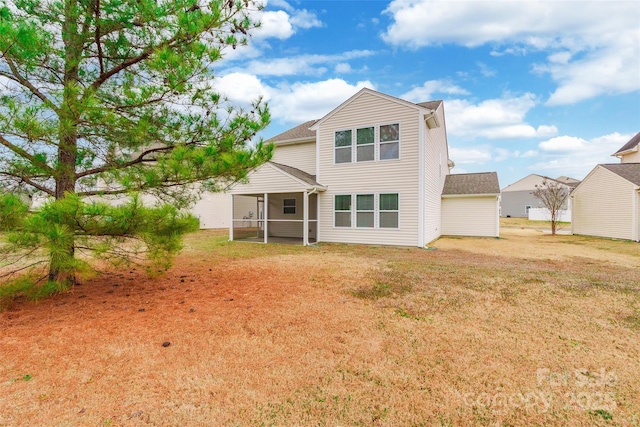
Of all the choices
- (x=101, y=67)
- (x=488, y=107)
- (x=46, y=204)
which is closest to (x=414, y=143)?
(x=101, y=67)

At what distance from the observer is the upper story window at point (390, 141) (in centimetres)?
1201

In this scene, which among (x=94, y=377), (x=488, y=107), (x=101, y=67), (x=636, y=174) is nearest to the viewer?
(x=94, y=377)

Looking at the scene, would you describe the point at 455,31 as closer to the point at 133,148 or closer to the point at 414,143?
the point at 414,143

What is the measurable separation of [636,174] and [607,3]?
34.2ft

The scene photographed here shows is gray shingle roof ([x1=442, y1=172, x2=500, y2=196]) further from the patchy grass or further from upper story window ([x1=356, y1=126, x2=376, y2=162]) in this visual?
the patchy grass

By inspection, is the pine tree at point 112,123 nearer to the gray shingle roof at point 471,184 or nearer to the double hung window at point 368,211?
the double hung window at point 368,211

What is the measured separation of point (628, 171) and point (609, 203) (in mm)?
1876

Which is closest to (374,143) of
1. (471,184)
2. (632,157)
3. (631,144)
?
(471,184)

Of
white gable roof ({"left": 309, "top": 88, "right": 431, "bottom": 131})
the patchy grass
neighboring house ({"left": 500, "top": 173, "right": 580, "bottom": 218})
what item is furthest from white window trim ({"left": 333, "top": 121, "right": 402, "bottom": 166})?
neighboring house ({"left": 500, "top": 173, "right": 580, "bottom": 218})

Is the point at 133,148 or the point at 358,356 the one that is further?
Result: the point at 133,148

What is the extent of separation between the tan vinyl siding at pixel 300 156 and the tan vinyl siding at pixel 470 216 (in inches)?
342

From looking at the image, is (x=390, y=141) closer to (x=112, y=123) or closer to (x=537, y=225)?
(x=112, y=123)

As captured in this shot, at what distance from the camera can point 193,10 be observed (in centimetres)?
435

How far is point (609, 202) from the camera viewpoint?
51.7 feet
